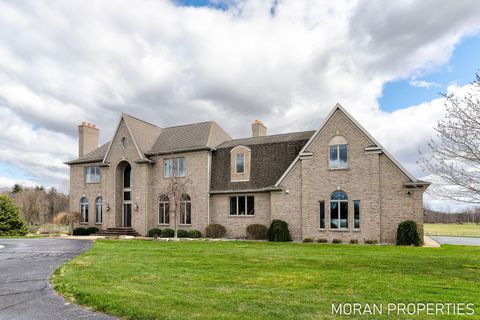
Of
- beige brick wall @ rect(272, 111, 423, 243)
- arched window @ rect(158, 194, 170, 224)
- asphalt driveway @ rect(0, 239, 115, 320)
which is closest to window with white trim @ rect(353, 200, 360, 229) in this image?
beige brick wall @ rect(272, 111, 423, 243)

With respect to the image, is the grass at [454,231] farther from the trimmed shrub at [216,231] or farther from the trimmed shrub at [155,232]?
the trimmed shrub at [155,232]

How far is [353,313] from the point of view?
666 centimetres

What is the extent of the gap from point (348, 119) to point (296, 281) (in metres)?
16.0

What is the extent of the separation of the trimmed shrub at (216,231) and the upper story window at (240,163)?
4514mm

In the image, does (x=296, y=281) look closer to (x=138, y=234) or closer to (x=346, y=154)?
(x=346, y=154)

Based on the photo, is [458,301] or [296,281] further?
[296,281]

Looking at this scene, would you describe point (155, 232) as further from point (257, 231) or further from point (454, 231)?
point (454, 231)

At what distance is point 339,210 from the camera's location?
23.6 meters

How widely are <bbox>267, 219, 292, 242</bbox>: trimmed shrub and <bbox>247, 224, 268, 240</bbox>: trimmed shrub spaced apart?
4.58 feet

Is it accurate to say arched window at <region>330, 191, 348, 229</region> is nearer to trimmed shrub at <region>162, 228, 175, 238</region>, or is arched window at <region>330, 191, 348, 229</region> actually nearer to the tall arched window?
trimmed shrub at <region>162, 228, 175, 238</region>

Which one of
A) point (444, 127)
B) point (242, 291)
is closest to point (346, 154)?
point (444, 127)

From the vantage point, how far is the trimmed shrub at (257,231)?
26062 mm

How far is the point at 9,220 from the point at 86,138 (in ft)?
33.8

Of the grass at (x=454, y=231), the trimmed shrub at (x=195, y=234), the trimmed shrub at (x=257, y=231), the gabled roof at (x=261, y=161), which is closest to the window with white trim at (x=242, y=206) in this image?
the gabled roof at (x=261, y=161)
